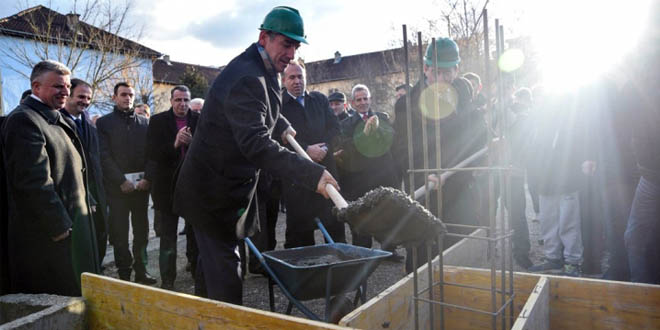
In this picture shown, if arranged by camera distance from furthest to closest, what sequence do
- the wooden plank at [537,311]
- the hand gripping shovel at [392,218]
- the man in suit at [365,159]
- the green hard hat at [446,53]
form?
the man in suit at [365,159] < the green hard hat at [446,53] < the hand gripping shovel at [392,218] < the wooden plank at [537,311]

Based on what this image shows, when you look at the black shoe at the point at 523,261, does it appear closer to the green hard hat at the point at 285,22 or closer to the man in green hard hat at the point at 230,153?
the man in green hard hat at the point at 230,153

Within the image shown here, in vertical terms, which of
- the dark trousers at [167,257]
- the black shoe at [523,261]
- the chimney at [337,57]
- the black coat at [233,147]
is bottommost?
the black shoe at [523,261]

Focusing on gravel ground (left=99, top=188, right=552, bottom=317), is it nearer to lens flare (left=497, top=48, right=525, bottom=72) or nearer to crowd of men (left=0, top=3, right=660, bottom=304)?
crowd of men (left=0, top=3, right=660, bottom=304)

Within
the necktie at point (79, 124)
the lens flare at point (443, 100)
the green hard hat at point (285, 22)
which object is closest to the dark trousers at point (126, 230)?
the necktie at point (79, 124)

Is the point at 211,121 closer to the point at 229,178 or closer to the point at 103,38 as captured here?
the point at 229,178

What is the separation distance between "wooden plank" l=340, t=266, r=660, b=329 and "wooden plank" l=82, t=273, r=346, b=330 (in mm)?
493

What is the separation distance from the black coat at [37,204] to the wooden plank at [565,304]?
2.25 m

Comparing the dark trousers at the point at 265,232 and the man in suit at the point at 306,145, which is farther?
the dark trousers at the point at 265,232

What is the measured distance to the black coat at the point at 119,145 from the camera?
4.88 meters

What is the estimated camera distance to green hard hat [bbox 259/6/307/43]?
255cm

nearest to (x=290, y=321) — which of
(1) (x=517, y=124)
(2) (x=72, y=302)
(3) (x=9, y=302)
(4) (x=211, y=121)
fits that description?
(2) (x=72, y=302)

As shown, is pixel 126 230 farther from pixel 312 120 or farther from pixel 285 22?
pixel 285 22

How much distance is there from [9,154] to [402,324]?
2.81 meters

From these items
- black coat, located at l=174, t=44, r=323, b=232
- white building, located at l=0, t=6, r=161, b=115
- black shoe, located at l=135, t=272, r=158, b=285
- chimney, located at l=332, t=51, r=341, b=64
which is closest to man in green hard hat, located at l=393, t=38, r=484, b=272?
black coat, located at l=174, t=44, r=323, b=232
